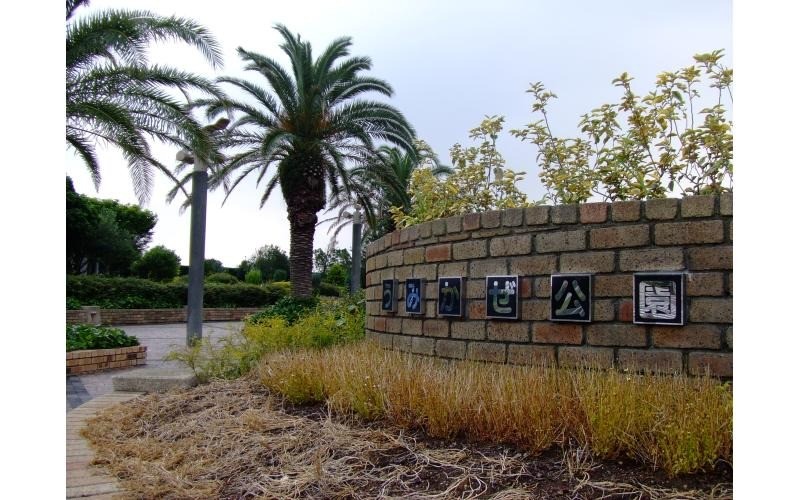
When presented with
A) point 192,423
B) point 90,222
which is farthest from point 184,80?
point 90,222

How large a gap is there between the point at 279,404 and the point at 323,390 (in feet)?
1.17

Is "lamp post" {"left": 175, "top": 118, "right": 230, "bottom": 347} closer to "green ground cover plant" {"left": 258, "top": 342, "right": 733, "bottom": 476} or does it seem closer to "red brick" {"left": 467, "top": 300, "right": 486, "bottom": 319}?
"green ground cover plant" {"left": 258, "top": 342, "right": 733, "bottom": 476}

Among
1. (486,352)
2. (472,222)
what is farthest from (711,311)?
(472,222)

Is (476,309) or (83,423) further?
(83,423)

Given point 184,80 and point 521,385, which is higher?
point 184,80

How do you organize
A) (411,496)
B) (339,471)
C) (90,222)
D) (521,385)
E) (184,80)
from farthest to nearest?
(90,222) → (184,80) → (521,385) → (339,471) → (411,496)

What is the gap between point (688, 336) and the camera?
11.9 feet

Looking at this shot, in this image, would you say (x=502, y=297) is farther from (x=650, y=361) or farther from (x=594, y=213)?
(x=650, y=361)

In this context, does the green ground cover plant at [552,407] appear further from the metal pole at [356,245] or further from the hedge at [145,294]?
the hedge at [145,294]

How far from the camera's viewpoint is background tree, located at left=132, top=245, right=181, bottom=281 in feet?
81.9

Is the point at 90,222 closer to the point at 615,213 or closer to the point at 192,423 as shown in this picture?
the point at 192,423

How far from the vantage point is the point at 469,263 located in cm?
470

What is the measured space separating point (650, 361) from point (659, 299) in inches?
14.4

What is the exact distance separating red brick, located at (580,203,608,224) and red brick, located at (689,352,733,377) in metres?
0.96
